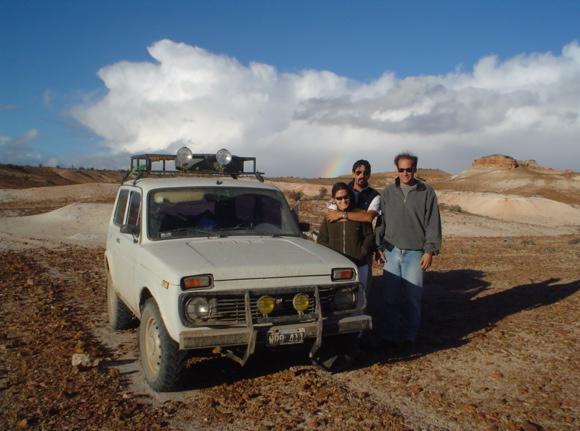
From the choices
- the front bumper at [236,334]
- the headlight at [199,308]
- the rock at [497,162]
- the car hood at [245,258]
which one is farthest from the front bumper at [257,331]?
the rock at [497,162]

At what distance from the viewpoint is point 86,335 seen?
22.3ft

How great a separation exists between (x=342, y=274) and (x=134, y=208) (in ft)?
8.73

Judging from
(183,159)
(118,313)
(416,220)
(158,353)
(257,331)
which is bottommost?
(118,313)

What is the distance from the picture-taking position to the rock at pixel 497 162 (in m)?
97.0

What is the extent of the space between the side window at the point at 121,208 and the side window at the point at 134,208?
326 mm

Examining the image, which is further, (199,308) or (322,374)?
(322,374)

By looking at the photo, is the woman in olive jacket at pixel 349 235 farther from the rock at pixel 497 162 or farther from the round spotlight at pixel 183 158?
the rock at pixel 497 162

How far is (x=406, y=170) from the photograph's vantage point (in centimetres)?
614

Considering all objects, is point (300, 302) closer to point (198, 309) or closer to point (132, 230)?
point (198, 309)

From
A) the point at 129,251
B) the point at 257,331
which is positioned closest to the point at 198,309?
the point at 257,331

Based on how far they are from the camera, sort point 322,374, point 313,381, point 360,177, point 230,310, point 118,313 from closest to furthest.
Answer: point 230,310
point 313,381
point 322,374
point 360,177
point 118,313

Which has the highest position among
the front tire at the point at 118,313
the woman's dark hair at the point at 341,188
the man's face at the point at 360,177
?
the man's face at the point at 360,177

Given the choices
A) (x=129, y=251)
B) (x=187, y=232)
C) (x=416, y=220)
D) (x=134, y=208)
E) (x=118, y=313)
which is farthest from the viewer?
(x=118, y=313)

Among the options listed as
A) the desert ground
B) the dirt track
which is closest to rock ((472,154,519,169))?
the desert ground
